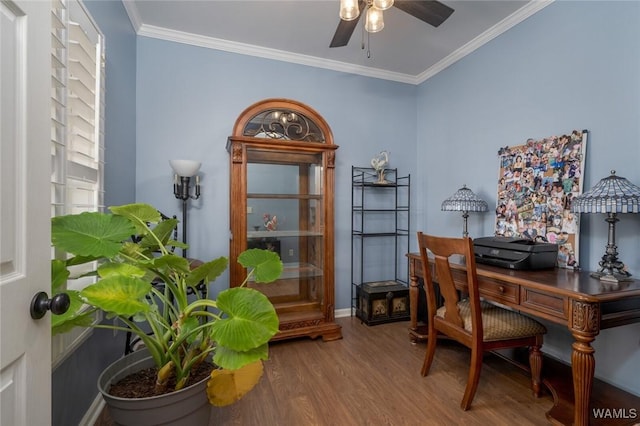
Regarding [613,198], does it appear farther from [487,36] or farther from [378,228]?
[378,228]

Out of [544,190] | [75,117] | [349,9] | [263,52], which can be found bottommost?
[544,190]

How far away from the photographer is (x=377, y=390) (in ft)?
5.91

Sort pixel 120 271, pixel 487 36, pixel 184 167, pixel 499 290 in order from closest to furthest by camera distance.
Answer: pixel 120 271 < pixel 499 290 < pixel 184 167 < pixel 487 36

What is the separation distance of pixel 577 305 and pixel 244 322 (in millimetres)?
1441

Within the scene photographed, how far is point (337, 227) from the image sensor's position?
304cm

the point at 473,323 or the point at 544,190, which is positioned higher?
the point at 544,190

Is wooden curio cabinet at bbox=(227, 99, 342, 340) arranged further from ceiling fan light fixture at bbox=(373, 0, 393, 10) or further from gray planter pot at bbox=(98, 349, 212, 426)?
gray planter pot at bbox=(98, 349, 212, 426)

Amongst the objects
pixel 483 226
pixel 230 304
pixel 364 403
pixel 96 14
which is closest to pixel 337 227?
pixel 483 226

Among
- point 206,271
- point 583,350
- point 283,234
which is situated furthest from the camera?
point 283,234

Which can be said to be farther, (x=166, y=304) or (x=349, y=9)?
(x=349, y=9)

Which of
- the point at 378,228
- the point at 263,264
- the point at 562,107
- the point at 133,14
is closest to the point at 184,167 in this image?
the point at 133,14

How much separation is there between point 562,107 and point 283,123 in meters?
2.02

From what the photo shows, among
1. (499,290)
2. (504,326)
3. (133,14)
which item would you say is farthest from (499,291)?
(133,14)

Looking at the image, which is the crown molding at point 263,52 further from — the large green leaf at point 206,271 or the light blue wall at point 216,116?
the large green leaf at point 206,271
